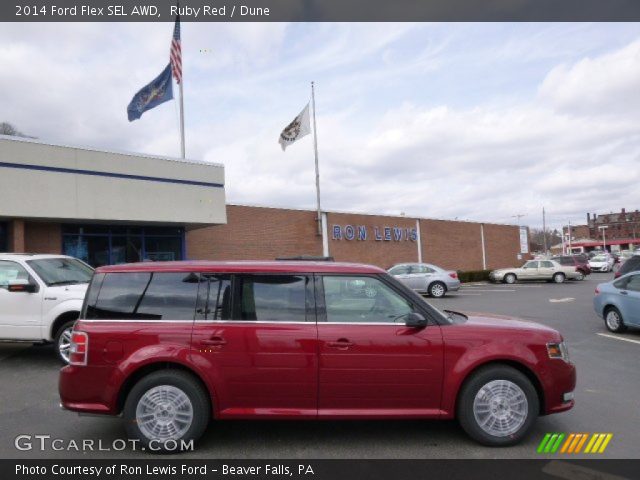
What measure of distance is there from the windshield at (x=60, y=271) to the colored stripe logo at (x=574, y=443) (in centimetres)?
752

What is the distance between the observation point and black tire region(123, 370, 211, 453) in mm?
4492

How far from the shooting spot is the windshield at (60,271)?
8531mm

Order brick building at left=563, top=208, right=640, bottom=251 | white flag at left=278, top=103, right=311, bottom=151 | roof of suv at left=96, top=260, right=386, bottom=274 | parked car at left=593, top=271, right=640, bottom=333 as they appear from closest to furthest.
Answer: roof of suv at left=96, top=260, right=386, bottom=274, parked car at left=593, top=271, right=640, bottom=333, white flag at left=278, top=103, right=311, bottom=151, brick building at left=563, top=208, right=640, bottom=251

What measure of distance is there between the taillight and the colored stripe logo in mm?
4122

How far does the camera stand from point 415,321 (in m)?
4.54

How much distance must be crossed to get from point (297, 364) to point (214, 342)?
768 mm

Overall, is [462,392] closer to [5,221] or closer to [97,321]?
[97,321]

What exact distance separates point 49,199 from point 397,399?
46.5 feet

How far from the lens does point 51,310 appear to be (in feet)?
26.6

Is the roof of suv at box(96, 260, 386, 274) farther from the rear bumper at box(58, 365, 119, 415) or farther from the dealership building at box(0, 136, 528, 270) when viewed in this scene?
the dealership building at box(0, 136, 528, 270)

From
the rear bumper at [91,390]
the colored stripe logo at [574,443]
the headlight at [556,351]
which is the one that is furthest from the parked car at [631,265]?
the rear bumper at [91,390]

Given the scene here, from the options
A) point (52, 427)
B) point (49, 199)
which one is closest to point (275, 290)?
point (52, 427)

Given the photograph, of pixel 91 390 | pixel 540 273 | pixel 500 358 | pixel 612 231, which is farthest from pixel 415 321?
pixel 612 231

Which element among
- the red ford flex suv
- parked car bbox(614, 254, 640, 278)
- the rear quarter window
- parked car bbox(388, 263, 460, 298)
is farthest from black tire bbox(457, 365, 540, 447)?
parked car bbox(388, 263, 460, 298)
